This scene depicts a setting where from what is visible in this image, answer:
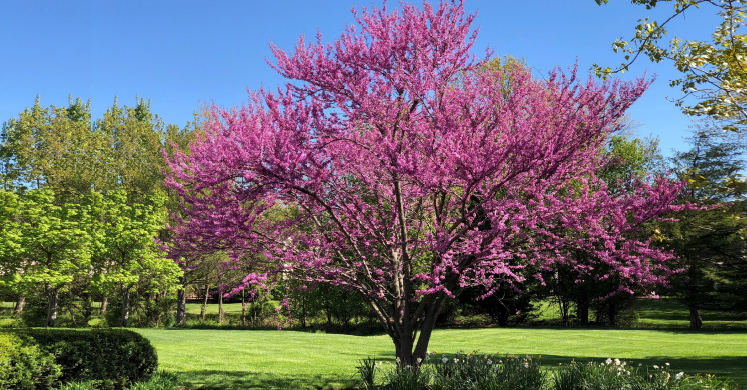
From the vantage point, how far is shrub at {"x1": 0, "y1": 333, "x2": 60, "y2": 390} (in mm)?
7391

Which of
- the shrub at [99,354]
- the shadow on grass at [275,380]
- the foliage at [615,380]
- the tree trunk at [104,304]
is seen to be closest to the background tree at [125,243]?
the tree trunk at [104,304]

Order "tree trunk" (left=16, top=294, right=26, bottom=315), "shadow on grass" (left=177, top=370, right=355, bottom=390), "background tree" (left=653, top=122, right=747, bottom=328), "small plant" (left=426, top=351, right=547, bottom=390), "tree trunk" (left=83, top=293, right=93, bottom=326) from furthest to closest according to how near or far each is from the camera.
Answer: "tree trunk" (left=16, top=294, right=26, bottom=315)
"tree trunk" (left=83, top=293, right=93, bottom=326)
"background tree" (left=653, top=122, right=747, bottom=328)
"shadow on grass" (left=177, top=370, right=355, bottom=390)
"small plant" (left=426, top=351, right=547, bottom=390)

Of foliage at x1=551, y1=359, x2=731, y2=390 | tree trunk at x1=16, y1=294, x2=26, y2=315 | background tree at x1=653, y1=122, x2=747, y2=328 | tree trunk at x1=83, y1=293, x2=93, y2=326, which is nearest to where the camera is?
foliage at x1=551, y1=359, x2=731, y2=390

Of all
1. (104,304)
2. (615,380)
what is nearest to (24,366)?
(615,380)

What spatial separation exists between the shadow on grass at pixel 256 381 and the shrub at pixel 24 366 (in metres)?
2.19

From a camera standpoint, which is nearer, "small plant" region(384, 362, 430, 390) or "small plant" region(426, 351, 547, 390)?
"small plant" region(426, 351, 547, 390)

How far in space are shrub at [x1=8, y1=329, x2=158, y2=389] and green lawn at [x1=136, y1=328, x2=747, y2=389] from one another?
3.46 ft

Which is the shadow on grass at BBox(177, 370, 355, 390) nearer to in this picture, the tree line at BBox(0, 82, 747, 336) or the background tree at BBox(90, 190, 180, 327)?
the tree line at BBox(0, 82, 747, 336)

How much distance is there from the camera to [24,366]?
7570 millimetres

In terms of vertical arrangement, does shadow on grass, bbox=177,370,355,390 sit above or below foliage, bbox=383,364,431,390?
below

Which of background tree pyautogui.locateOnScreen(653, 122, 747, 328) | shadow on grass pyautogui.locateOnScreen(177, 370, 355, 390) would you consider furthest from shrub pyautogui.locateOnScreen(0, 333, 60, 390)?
background tree pyautogui.locateOnScreen(653, 122, 747, 328)

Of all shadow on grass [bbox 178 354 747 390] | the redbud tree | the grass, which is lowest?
the grass

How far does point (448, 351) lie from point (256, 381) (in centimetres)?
772

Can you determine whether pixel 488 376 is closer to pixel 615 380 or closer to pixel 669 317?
pixel 615 380
